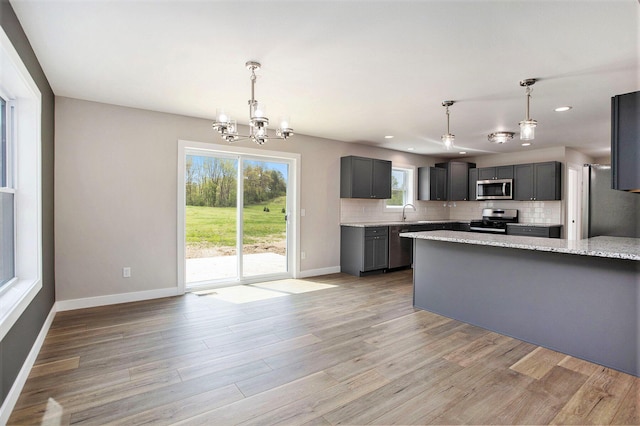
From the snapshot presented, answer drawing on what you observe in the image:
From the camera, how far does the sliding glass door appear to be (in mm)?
4707

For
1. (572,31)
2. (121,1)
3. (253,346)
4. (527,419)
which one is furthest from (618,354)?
→ (121,1)

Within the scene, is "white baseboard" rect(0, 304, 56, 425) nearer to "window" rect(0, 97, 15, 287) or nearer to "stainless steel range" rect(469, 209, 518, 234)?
"window" rect(0, 97, 15, 287)

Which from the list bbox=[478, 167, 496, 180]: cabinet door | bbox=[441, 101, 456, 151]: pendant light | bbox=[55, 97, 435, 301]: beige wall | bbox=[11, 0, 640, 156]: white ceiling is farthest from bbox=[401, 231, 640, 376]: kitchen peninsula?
bbox=[478, 167, 496, 180]: cabinet door

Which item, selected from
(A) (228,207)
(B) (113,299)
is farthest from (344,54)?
(B) (113,299)

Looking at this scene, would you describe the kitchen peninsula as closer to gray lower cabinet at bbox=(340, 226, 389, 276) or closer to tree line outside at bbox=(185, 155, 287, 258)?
gray lower cabinet at bbox=(340, 226, 389, 276)

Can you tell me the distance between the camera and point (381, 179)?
6.33 metres

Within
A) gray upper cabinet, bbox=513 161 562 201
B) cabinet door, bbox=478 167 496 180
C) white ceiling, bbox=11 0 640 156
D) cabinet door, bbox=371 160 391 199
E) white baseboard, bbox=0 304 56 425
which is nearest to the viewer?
white baseboard, bbox=0 304 56 425

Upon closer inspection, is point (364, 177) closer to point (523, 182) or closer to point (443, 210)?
point (443, 210)

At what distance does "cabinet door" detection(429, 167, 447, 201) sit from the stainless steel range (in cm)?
89

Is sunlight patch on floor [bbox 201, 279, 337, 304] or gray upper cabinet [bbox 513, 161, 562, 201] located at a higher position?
gray upper cabinet [bbox 513, 161, 562, 201]

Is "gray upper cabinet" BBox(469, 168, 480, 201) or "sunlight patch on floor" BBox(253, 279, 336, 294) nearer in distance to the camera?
"sunlight patch on floor" BBox(253, 279, 336, 294)

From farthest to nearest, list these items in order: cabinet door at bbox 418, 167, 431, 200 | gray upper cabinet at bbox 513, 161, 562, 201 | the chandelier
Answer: cabinet door at bbox 418, 167, 431, 200 → gray upper cabinet at bbox 513, 161, 562, 201 → the chandelier

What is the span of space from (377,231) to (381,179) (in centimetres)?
108

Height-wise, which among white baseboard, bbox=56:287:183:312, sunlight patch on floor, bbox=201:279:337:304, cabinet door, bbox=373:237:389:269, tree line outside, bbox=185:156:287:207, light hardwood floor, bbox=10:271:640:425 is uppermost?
tree line outside, bbox=185:156:287:207
